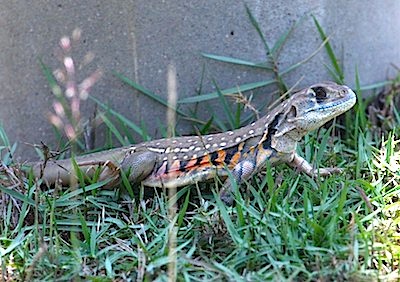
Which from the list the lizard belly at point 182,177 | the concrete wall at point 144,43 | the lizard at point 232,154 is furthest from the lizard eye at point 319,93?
the concrete wall at point 144,43

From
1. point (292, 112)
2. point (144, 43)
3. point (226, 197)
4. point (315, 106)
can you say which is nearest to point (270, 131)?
point (292, 112)

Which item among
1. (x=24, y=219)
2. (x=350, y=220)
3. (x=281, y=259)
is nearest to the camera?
(x=281, y=259)

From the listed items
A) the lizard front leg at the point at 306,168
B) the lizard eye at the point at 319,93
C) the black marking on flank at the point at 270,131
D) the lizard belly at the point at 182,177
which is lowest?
the lizard front leg at the point at 306,168

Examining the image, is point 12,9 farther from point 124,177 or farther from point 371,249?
point 371,249

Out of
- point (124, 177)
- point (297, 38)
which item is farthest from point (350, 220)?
point (297, 38)

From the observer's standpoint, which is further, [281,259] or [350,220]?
[350,220]

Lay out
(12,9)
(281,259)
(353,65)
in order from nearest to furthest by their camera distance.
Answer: (281,259), (12,9), (353,65)

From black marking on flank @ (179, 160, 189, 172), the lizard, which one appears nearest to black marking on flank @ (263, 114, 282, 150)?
the lizard

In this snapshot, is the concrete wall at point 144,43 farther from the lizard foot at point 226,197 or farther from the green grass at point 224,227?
the lizard foot at point 226,197
